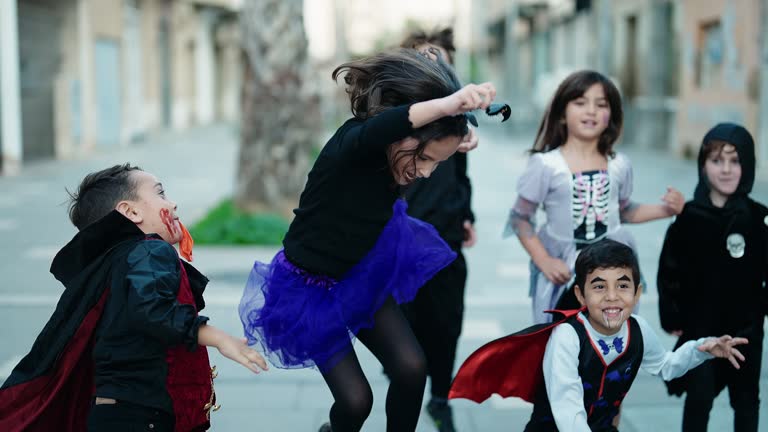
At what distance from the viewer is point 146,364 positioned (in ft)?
8.83

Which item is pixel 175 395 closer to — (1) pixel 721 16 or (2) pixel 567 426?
(2) pixel 567 426

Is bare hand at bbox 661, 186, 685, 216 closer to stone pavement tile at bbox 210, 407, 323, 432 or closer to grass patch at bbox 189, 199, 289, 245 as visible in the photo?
stone pavement tile at bbox 210, 407, 323, 432

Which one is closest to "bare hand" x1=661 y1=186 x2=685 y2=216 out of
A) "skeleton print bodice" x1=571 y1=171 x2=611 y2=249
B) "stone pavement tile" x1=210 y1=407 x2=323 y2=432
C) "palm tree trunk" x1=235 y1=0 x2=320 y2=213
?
"skeleton print bodice" x1=571 y1=171 x2=611 y2=249

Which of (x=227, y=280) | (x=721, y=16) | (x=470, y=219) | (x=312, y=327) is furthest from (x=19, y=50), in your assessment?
(x=312, y=327)

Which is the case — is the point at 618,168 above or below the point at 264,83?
below

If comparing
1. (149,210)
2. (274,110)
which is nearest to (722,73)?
(274,110)

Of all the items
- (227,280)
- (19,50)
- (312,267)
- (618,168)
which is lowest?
(227,280)

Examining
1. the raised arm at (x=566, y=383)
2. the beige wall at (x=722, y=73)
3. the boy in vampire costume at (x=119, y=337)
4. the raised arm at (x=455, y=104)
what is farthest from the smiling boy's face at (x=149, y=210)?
the beige wall at (x=722, y=73)

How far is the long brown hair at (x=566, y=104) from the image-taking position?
151 inches

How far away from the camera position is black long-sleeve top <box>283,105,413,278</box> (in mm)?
2924

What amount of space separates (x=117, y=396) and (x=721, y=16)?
50.4 ft

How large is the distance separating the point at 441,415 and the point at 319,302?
1.40 metres

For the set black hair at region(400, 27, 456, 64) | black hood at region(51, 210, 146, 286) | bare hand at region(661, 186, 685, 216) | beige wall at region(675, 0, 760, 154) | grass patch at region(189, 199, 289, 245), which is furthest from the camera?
beige wall at region(675, 0, 760, 154)

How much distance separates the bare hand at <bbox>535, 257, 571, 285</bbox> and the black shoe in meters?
0.86
